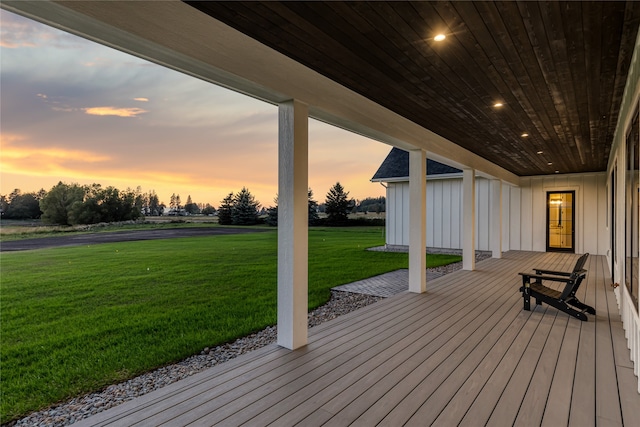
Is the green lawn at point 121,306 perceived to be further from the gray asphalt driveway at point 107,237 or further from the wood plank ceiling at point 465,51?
the wood plank ceiling at point 465,51

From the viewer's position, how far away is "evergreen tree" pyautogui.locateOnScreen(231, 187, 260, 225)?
17389 mm

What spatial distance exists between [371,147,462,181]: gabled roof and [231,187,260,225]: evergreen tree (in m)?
7.87

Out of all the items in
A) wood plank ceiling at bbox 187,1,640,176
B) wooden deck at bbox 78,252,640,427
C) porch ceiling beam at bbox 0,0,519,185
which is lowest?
wooden deck at bbox 78,252,640,427

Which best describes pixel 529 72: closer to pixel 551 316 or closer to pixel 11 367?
pixel 551 316

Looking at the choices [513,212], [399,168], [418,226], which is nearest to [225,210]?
[399,168]

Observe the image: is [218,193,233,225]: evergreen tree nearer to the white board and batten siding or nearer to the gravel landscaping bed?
the white board and batten siding

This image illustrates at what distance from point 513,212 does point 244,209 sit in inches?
516

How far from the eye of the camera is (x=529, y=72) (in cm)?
328

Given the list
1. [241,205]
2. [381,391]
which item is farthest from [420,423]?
[241,205]

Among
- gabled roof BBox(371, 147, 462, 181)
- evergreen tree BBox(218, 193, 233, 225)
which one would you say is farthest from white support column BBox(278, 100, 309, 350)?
evergreen tree BBox(218, 193, 233, 225)

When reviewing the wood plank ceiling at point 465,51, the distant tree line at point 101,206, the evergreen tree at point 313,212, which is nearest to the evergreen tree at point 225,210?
the distant tree line at point 101,206

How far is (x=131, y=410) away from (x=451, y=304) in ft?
13.8

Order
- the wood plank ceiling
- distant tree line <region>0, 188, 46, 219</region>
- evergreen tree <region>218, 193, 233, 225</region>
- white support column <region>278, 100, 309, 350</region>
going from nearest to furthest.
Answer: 1. the wood plank ceiling
2. white support column <region>278, 100, 309, 350</region>
3. distant tree line <region>0, 188, 46, 219</region>
4. evergreen tree <region>218, 193, 233, 225</region>

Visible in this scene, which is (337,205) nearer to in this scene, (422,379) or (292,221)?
(292,221)
